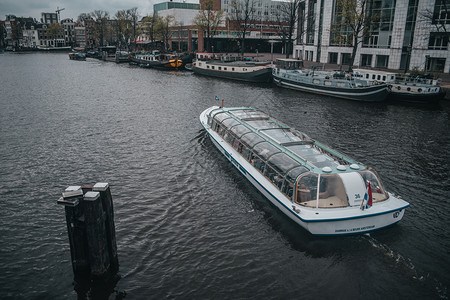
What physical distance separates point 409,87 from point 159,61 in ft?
199

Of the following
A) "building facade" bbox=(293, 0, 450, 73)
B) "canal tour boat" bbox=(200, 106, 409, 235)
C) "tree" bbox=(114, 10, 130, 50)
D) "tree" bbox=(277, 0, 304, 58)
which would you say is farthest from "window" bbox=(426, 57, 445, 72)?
"tree" bbox=(114, 10, 130, 50)

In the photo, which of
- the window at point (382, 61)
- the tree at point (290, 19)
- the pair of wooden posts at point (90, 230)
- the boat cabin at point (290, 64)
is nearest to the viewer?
the pair of wooden posts at point (90, 230)

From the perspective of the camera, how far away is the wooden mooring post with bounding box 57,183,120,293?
10477 millimetres

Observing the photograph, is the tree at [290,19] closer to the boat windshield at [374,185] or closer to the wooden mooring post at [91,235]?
the boat windshield at [374,185]

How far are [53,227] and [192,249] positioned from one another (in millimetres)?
6490

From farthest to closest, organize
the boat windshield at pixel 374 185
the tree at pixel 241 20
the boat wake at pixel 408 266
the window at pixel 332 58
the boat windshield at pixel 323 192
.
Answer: the tree at pixel 241 20, the window at pixel 332 58, the boat windshield at pixel 374 185, the boat windshield at pixel 323 192, the boat wake at pixel 408 266

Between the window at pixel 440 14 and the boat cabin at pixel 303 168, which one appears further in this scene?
the window at pixel 440 14

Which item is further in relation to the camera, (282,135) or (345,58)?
(345,58)

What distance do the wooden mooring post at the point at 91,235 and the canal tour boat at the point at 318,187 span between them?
7193mm

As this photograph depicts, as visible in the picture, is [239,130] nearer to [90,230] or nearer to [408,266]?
[408,266]

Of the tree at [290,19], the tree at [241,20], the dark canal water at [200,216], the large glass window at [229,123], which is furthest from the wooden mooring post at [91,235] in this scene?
the tree at [241,20]

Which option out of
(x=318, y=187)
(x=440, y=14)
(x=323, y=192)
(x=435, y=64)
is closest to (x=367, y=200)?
(x=323, y=192)

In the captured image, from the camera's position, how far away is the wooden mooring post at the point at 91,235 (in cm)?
1048

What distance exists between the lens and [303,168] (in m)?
14.5
